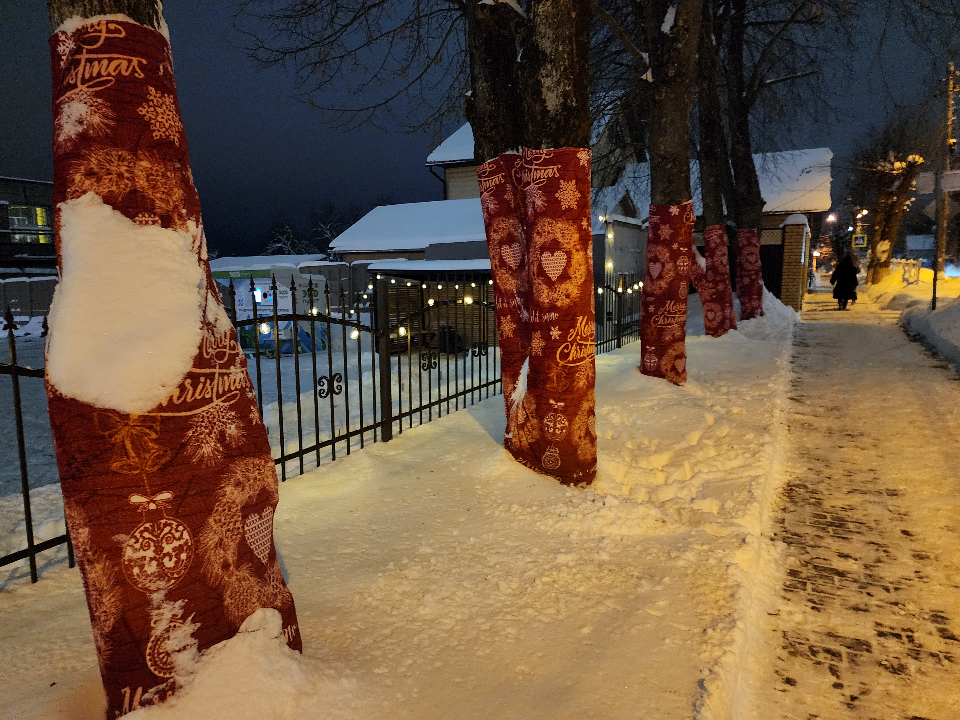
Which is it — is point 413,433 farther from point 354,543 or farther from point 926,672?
point 926,672

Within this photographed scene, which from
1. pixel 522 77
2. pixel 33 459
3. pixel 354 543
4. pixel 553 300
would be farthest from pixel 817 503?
pixel 33 459

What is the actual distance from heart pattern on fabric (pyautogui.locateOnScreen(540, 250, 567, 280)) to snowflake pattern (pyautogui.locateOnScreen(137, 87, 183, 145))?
2.86m

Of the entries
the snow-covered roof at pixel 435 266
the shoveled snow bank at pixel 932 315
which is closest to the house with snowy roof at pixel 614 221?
the snow-covered roof at pixel 435 266

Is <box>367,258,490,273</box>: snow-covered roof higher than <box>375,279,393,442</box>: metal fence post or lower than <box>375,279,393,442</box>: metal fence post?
higher

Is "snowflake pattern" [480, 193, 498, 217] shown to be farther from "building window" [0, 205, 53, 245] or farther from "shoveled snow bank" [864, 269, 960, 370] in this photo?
"building window" [0, 205, 53, 245]

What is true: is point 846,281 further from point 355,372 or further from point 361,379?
point 361,379

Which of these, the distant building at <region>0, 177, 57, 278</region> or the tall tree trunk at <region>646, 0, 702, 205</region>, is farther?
the distant building at <region>0, 177, 57, 278</region>

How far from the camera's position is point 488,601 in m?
3.20

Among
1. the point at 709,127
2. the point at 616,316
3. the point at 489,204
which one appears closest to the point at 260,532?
the point at 489,204

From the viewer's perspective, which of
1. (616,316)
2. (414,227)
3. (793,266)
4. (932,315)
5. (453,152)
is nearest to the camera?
(616,316)

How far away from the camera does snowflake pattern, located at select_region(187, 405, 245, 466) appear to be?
223 cm

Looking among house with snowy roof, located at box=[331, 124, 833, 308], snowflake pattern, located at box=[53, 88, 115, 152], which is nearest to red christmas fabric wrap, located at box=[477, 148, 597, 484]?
snowflake pattern, located at box=[53, 88, 115, 152]

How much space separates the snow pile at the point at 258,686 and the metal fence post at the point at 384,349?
365cm

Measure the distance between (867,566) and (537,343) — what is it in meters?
2.68
